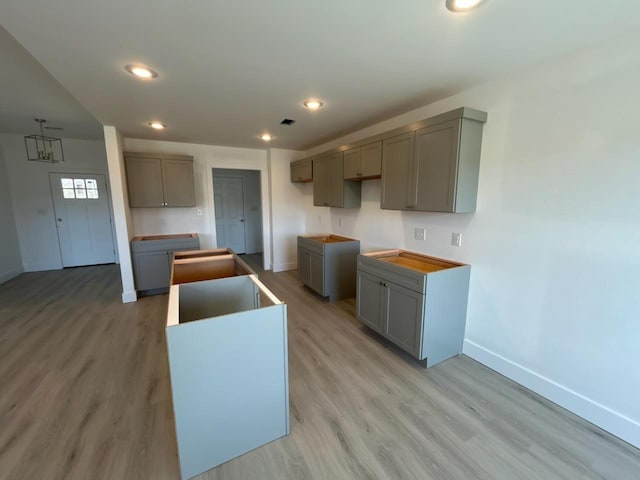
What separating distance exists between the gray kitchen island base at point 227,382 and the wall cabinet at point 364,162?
2022 mm

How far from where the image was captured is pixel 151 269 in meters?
3.93

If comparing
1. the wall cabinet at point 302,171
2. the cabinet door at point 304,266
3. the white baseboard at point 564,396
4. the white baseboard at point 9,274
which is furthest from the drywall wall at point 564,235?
the white baseboard at point 9,274

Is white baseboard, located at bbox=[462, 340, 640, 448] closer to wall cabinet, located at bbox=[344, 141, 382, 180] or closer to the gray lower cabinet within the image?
wall cabinet, located at bbox=[344, 141, 382, 180]

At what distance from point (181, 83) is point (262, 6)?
1234 millimetres

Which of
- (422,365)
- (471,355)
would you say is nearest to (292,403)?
(422,365)

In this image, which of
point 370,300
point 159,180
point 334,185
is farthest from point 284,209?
point 370,300

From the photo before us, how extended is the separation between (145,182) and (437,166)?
157 inches

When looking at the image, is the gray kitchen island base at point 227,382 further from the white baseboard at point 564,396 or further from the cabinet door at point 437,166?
the white baseboard at point 564,396

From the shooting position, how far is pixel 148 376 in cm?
222

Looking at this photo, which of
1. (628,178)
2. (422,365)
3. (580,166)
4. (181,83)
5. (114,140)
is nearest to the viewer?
(628,178)

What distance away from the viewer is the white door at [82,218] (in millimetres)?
5305

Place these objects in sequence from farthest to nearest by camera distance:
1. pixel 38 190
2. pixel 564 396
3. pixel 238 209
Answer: pixel 238 209 → pixel 38 190 → pixel 564 396

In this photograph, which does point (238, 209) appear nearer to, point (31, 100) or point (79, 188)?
point (79, 188)

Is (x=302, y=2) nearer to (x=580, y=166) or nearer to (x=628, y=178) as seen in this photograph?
(x=580, y=166)
